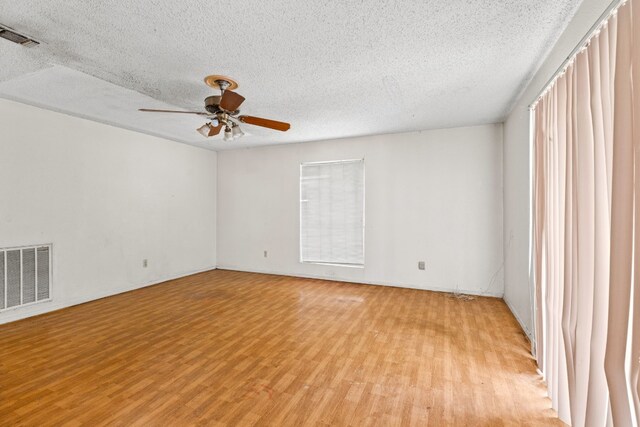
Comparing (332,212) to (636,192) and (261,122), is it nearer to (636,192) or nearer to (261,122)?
(261,122)

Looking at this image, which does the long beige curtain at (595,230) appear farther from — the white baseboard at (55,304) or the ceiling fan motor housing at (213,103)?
the white baseboard at (55,304)

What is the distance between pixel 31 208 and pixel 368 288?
471 centimetres

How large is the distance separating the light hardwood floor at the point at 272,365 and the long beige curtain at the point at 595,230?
0.52 metres

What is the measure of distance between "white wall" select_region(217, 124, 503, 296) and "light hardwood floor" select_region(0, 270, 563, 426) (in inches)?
29.0

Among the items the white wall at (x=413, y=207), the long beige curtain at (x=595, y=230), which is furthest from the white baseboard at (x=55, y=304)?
the long beige curtain at (x=595, y=230)

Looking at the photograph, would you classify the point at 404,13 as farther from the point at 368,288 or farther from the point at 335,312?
the point at 368,288

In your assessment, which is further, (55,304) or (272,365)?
(55,304)

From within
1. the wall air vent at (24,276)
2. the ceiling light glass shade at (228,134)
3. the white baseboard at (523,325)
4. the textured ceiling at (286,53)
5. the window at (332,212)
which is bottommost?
the white baseboard at (523,325)

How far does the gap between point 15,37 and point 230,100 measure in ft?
4.83

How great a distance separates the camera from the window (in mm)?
5188

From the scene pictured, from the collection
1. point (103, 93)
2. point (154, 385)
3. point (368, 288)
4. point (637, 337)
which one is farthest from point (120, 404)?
point (368, 288)

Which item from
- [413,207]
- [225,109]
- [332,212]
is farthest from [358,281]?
[225,109]

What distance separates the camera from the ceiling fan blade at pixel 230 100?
244 cm

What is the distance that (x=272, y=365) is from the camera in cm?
248
